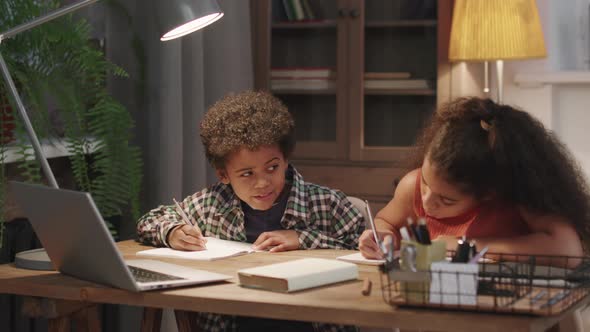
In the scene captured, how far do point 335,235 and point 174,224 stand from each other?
0.35 metres

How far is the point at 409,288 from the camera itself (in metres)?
1.26

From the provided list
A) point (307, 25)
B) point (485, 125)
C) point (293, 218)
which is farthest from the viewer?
point (307, 25)

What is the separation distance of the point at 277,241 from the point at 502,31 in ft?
5.66

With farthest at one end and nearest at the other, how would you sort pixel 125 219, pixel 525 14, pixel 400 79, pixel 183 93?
pixel 400 79 → pixel 525 14 → pixel 183 93 → pixel 125 219

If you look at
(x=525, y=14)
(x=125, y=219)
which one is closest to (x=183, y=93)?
(x=125, y=219)

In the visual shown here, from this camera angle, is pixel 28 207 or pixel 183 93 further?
pixel 183 93

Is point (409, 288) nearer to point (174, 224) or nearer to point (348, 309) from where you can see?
point (348, 309)

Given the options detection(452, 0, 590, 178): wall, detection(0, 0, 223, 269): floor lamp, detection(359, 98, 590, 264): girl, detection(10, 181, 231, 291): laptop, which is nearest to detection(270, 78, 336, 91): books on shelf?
detection(452, 0, 590, 178): wall

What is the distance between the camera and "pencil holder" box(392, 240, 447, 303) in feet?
4.11

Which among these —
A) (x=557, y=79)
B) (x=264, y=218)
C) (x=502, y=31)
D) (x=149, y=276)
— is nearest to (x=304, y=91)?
(x=502, y=31)

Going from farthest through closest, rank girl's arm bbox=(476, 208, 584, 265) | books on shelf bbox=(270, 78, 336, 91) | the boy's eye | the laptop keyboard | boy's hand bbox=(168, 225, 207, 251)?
books on shelf bbox=(270, 78, 336, 91), boy's hand bbox=(168, 225, 207, 251), the boy's eye, girl's arm bbox=(476, 208, 584, 265), the laptop keyboard

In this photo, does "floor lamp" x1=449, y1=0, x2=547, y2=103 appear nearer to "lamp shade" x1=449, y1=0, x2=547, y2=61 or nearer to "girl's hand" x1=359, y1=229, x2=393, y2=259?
"lamp shade" x1=449, y1=0, x2=547, y2=61

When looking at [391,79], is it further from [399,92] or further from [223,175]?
[223,175]

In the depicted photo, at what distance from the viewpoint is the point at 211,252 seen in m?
1.80
